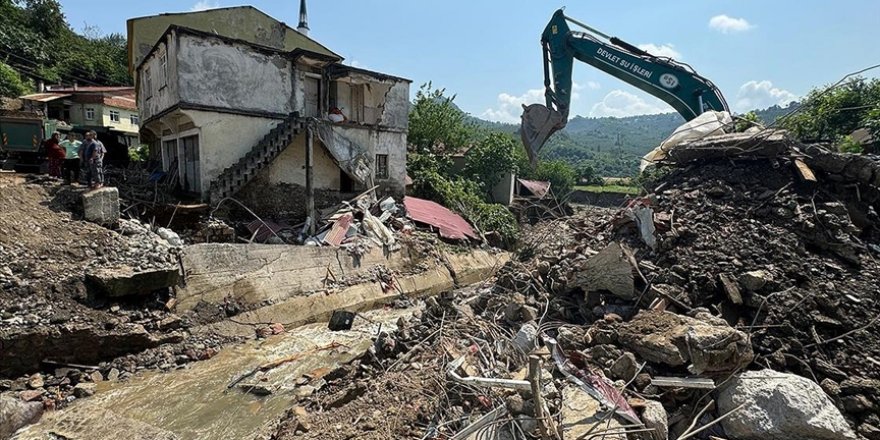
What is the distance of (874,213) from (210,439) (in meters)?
9.53

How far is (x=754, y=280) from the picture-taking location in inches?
183

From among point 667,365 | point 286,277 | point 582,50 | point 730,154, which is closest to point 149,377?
point 286,277

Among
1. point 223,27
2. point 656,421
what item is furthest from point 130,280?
point 223,27

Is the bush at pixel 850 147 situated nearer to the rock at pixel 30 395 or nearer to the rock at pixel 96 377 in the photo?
the rock at pixel 96 377

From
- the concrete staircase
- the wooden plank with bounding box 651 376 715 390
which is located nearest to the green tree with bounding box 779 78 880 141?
the wooden plank with bounding box 651 376 715 390

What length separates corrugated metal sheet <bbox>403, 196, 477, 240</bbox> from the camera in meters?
15.6

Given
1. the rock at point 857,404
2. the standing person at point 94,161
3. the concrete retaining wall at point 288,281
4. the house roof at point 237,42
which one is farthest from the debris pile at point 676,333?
the house roof at point 237,42

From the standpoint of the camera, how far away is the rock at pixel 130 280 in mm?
7590

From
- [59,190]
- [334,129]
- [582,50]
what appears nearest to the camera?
[59,190]

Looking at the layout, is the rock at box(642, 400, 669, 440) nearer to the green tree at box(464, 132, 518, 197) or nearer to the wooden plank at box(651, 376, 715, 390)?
the wooden plank at box(651, 376, 715, 390)

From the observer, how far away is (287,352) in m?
8.37

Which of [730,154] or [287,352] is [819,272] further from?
[287,352]

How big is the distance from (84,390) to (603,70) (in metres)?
13.5

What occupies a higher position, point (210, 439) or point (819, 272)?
point (819, 272)
